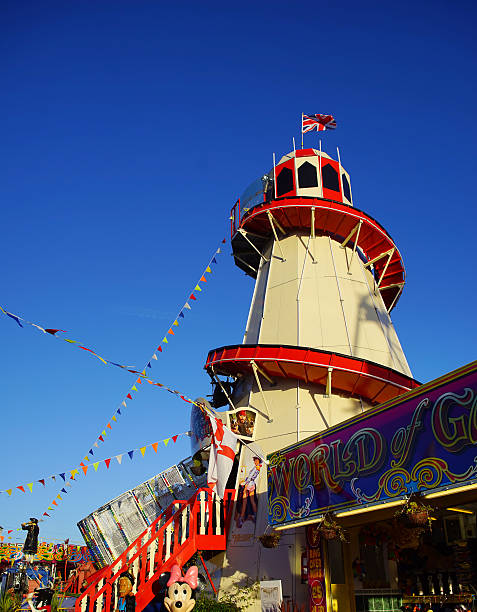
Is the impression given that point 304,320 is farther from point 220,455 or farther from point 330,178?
point 330,178

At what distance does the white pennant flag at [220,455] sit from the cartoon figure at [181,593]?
5.40 m

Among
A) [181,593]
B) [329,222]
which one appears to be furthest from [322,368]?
[181,593]

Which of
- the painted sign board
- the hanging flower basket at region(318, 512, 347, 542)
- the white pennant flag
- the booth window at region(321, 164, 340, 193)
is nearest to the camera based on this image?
the painted sign board

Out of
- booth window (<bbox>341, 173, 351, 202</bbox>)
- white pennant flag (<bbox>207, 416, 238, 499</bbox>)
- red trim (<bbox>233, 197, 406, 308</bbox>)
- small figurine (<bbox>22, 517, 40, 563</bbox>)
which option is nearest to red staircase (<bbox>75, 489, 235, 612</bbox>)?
white pennant flag (<bbox>207, 416, 238, 499</bbox>)

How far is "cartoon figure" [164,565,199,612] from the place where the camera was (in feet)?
29.5

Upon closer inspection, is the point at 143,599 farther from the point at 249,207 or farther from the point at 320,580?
the point at 249,207

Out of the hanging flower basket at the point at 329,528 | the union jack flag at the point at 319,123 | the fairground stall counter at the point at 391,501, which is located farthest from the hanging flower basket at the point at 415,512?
the union jack flag at the point at 319,123

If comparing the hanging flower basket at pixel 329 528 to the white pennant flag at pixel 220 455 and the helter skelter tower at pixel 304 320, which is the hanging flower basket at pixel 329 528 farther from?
the white pennant flag at pixel 220 455

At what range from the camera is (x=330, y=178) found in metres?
24.0

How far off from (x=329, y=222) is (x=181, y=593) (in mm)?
16039

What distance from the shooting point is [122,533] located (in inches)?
917

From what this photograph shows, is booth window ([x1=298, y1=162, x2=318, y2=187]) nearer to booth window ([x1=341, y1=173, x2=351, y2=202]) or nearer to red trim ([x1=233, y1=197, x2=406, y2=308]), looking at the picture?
booth window ([x1=341, y1=173, x2=351, y2=202])

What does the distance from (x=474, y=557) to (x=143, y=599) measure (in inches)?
310

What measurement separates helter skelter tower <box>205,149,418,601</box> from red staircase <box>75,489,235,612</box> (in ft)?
3.12
